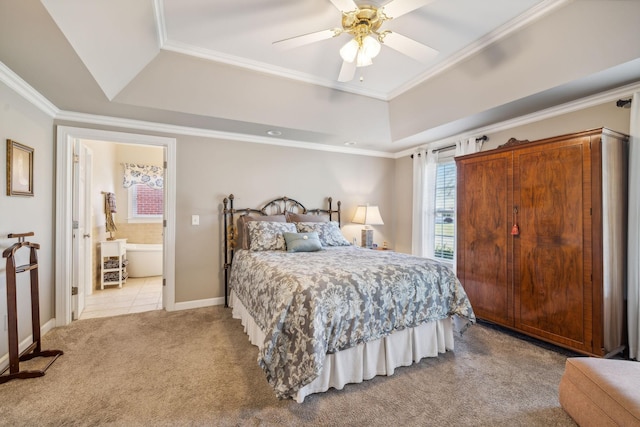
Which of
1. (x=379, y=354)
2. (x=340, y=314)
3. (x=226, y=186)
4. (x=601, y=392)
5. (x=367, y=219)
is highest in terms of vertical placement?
(x=226, y=186)

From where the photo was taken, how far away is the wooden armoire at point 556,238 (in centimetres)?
228

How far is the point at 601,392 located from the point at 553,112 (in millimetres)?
2601

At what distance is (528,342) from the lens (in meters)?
2.75

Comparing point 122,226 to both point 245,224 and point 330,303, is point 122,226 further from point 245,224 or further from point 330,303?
point 330,303

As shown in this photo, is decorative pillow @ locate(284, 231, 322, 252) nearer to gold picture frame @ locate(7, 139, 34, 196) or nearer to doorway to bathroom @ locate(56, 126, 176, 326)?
doorway to bathroom @ locate(56, 126, 176, 326)

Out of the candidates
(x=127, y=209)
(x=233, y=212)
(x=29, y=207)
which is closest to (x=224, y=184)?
(x=233, y=212)

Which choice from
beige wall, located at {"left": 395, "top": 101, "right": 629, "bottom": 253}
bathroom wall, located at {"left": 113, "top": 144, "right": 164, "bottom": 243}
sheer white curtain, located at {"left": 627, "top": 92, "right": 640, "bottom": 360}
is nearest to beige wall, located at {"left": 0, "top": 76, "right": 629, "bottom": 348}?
beige wall, located at {"left": 395, "top": 101, "right": 629, "bottom": 253}

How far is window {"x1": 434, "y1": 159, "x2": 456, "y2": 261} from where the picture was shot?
4141 millimetres

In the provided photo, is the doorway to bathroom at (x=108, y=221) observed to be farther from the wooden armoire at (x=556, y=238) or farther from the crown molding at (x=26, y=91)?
the wooden armoire at (x=556, y=238)

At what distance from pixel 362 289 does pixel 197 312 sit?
242 centimetres

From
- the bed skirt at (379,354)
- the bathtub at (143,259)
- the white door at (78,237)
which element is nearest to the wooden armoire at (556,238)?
the bed skirt at (379,354)

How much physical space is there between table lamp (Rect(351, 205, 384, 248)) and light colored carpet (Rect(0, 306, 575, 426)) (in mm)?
1983

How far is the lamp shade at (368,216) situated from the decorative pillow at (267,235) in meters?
1.32

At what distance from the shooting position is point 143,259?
5316mm
